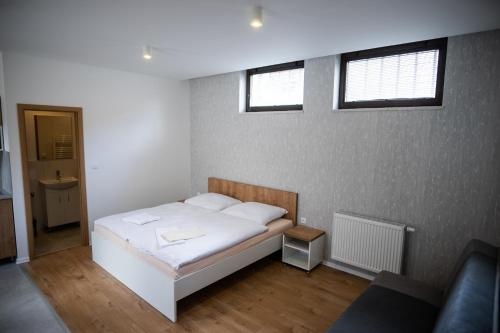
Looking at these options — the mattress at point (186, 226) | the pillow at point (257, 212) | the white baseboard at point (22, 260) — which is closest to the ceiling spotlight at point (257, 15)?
the mattress at point (186, 226)

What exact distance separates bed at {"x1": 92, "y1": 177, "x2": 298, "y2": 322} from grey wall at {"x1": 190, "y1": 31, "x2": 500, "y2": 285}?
51cm

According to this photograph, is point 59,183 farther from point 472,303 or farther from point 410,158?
point 472,303

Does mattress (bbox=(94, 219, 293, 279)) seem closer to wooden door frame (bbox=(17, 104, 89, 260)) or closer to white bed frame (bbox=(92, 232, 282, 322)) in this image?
white bed frame (bbox=(92, 232, 282, 322))

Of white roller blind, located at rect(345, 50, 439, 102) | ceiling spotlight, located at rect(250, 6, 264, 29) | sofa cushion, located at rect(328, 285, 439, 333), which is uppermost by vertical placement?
ceiling spotlight, located at rect(250, 6, 264, 29)

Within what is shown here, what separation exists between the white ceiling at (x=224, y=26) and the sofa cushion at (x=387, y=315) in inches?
82.5

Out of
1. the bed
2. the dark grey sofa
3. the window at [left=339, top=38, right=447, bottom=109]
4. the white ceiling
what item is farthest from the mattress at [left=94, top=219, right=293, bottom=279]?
the white ceiling

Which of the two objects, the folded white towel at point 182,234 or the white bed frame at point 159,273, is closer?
the white bed frame at point 159,273

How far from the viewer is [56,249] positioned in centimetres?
381

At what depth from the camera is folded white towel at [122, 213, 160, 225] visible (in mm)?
3275

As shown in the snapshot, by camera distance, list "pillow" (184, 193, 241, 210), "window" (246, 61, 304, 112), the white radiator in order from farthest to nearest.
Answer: "pillow" (184, 193, 241, 210)
"window" (246, 61, 304, 112)
the white radiator

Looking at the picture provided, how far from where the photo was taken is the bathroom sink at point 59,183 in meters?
4.23

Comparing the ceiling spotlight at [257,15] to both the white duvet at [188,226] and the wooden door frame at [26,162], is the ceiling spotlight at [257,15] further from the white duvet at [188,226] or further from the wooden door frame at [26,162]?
the wooden door frame at [26,162]

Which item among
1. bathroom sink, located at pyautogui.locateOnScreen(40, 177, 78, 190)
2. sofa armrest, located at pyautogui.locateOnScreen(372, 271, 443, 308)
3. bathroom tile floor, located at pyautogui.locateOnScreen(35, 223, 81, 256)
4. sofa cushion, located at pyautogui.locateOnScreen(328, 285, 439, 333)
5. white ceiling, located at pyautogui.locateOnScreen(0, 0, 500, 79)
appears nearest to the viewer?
sofa cushion, located at pyautogui.locateOnScreen(328, 285, 439, 333)

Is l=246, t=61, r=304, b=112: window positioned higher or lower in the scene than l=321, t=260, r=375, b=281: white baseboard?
higher
